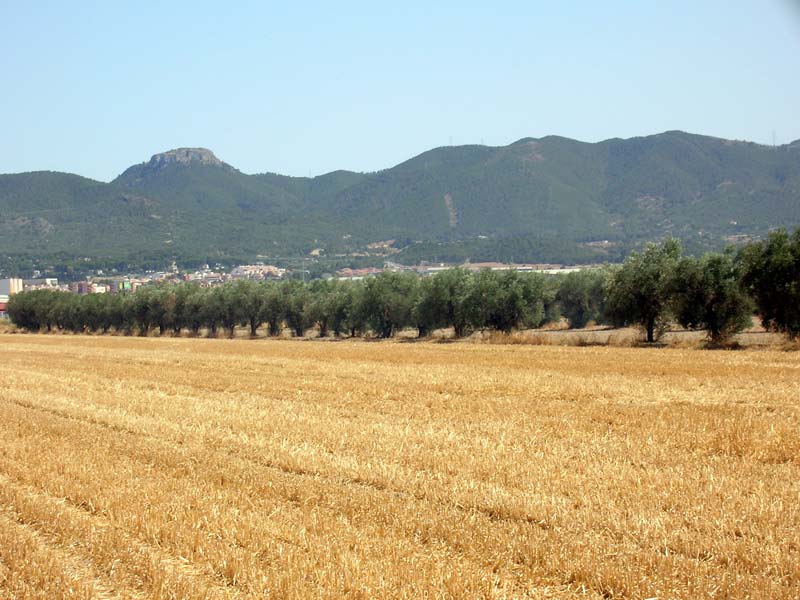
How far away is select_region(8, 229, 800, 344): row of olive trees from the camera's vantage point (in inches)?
1716

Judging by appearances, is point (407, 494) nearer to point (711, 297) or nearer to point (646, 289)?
point (711, 297)

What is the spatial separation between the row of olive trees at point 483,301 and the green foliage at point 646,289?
69mm

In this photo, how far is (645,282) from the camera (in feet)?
162

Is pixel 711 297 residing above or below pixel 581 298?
above

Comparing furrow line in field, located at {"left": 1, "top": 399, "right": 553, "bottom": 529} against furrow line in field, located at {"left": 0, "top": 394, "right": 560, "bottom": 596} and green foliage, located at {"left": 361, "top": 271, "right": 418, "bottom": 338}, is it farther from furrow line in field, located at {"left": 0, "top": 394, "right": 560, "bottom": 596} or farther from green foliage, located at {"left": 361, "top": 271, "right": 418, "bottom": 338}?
green foliage, located at {"left": 361, "top": 271, "right": 418, "bottom": 338}

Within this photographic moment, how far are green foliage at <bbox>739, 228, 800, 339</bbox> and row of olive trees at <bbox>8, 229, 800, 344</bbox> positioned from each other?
2.1 inches

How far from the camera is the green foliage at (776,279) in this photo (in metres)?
41.6

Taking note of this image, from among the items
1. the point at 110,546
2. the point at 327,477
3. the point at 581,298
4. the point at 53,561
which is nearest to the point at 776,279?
the point at 327,477

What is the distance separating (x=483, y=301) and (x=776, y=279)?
1065 inches

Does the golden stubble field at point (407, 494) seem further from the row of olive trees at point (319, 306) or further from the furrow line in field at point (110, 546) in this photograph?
the row of olive trees at point (319, 306)

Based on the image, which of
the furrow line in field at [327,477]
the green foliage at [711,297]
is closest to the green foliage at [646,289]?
the green foliage at [711,297]

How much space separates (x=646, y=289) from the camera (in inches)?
1927

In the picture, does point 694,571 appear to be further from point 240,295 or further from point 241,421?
point 240,295

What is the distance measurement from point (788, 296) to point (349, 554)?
38737mm
